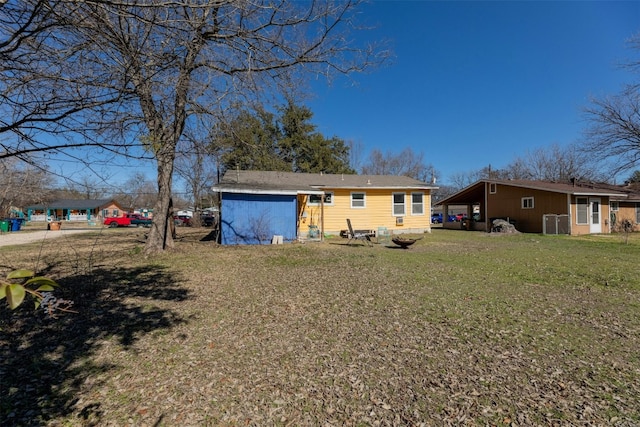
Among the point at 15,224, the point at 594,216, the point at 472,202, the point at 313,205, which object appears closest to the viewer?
the point at 313,205

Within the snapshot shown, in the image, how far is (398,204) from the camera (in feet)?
60.2

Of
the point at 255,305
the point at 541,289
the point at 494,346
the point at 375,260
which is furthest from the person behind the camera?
the point at 375,260

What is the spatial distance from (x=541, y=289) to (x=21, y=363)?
800 centimetres

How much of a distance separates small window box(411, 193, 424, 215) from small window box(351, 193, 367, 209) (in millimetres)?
3096

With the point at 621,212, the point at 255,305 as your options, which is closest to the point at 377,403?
the point at 255,305

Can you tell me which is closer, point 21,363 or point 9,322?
point 21,363

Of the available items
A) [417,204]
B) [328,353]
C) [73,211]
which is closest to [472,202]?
[417,204]

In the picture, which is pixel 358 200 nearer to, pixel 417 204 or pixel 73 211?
pixel 417 204

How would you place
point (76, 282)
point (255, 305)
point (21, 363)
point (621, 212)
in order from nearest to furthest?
point (21, 363) < point (255, 305) < point (76, 282) < point (621, 212)

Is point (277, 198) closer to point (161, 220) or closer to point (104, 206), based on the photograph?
point (161, 220)

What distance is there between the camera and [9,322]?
14.8ft

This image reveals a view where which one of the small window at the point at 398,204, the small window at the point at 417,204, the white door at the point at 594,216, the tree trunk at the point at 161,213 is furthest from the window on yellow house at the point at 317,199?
the white door at the point at 594,216

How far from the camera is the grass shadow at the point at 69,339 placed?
8.82 feet

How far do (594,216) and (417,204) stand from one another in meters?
11.6
